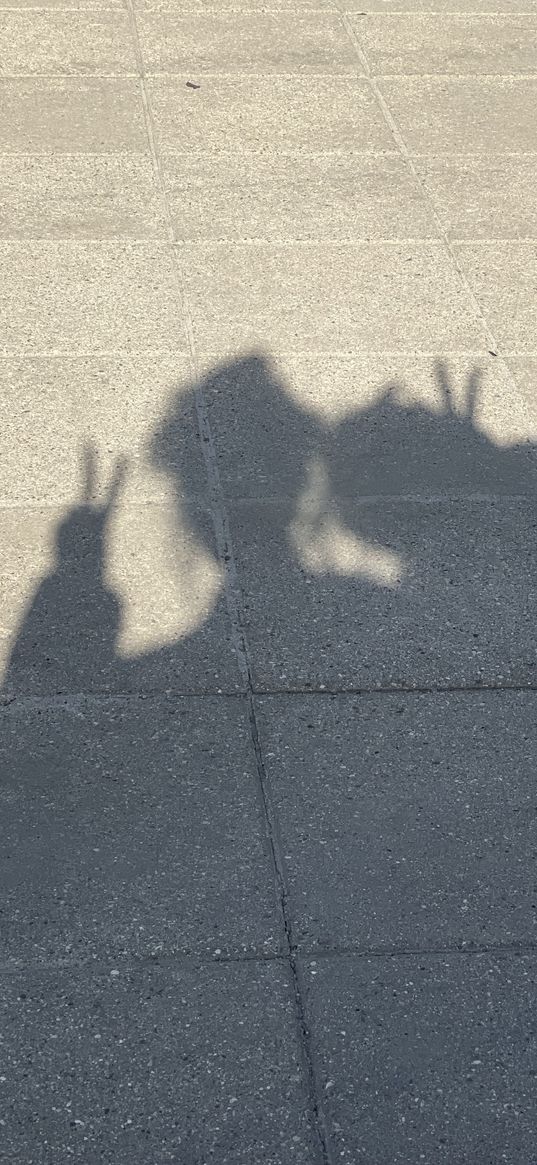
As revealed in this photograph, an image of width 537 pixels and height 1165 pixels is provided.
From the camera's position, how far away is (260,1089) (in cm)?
348

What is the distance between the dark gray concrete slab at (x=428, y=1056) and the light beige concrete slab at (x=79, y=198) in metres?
5.10

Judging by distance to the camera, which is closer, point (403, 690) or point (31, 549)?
point (403, 690)

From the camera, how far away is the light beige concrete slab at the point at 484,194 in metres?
8.04

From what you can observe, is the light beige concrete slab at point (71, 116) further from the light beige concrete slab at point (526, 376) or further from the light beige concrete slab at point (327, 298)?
the light beige concrete slab at point (526, 376)

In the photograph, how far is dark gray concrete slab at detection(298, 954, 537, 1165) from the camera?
339 centimetres

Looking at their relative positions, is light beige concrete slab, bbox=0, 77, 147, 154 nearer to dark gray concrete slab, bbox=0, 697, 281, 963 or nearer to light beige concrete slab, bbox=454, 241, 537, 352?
light beige concrete slab, bbox=454, 241, 537, 352

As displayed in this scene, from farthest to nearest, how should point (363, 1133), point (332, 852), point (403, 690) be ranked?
point (403, 690), point (332, 852), point (363, 1133)

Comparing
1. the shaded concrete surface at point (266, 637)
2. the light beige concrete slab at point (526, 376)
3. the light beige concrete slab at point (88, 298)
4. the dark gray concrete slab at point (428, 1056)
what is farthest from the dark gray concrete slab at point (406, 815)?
the light beige concrete slab at point (88, 298)

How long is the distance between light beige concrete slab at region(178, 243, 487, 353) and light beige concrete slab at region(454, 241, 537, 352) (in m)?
0.11

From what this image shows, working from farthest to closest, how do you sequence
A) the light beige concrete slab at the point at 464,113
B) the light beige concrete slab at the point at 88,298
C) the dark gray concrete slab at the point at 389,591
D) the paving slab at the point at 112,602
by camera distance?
the light beige concrete slab at the point at 464,113
the light beige concrete slab at the point at 88,298
the dark gray concrete slab at the point at 389,591
the paving slab at the point at 112,602

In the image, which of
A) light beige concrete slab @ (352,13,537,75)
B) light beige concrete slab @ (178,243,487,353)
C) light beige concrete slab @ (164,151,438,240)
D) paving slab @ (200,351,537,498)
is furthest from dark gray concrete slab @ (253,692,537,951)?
light beige concrete slab @ (352,13,537,75)

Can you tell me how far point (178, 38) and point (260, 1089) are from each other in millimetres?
8766

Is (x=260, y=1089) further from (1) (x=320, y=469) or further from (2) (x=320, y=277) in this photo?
(2) (x=320, y=277)

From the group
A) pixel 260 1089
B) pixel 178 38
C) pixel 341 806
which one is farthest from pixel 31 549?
pixel 178 38
